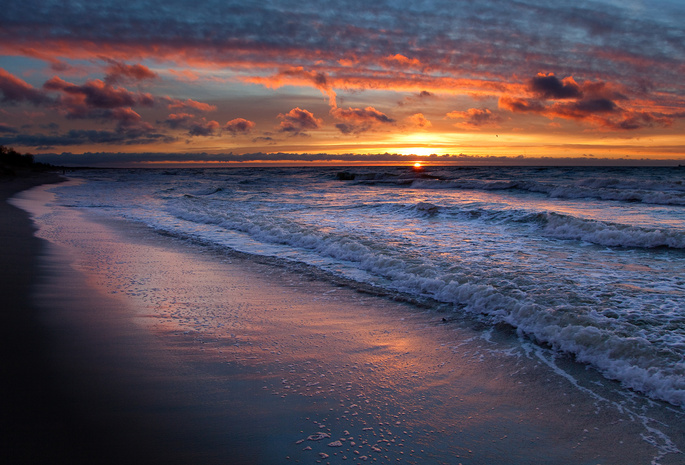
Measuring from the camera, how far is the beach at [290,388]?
2.67 meters

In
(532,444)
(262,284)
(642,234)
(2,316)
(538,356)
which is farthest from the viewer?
(642,234)

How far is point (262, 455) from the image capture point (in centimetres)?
258

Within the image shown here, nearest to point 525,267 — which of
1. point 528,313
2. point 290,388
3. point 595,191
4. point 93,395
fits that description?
point 528,313

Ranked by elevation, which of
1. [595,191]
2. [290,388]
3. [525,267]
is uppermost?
[595,191]

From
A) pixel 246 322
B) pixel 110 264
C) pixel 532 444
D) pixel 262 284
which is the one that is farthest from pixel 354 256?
pixel 532 444

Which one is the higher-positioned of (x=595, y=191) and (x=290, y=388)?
A: (x=595, y=191)

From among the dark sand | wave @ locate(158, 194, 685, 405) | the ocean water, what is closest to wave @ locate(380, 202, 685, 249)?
the ocean water

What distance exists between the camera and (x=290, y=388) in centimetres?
342

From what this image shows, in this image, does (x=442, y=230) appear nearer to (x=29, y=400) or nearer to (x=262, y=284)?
(x=262, y=284)

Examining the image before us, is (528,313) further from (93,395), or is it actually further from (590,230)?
(590,230)

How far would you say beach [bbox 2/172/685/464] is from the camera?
105 inches

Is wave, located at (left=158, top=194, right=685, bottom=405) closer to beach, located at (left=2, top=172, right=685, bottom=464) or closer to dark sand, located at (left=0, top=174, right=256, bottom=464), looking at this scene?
beach, located at (left=2, top=172, right=685, bottom=464)

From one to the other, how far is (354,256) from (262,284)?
8.61ft

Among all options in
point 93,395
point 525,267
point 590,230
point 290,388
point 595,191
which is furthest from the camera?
point 595,191
